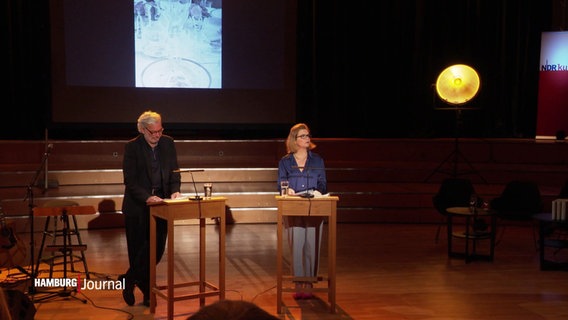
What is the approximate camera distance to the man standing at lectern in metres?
4.76

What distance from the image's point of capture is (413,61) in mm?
11320

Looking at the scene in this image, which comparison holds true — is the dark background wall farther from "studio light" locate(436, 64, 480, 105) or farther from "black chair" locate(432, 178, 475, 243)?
"black chair" locate(432, 178, 475, 243)

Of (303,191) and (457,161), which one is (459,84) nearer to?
(457,161)

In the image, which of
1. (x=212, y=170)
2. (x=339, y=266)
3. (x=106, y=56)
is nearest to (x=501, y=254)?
(x=339, y=266)

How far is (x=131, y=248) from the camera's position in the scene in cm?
486

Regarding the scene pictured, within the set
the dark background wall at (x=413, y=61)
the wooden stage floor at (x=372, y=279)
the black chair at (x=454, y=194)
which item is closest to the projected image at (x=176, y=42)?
the dark background wall at (x=413, y=61)

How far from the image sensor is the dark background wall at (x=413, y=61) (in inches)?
437

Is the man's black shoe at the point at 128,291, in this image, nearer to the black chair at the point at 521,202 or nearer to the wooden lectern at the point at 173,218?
the wooden lectern at the point at 173,218

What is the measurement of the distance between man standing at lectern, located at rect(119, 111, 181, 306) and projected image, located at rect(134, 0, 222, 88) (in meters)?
4.96

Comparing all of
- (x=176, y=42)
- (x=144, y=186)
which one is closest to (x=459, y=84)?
(x=176, y=42)

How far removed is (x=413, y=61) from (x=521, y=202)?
4659 mm

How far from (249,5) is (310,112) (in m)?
2.24

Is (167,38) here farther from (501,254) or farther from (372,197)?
(501,254)

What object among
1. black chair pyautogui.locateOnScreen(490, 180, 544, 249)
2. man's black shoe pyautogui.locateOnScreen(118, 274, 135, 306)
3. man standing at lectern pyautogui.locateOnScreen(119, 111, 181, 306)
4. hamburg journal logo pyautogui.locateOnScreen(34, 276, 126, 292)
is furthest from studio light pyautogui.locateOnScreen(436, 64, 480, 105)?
man's black shoe pyautogui.locateOnScreen(118, 274, 135, 306)
